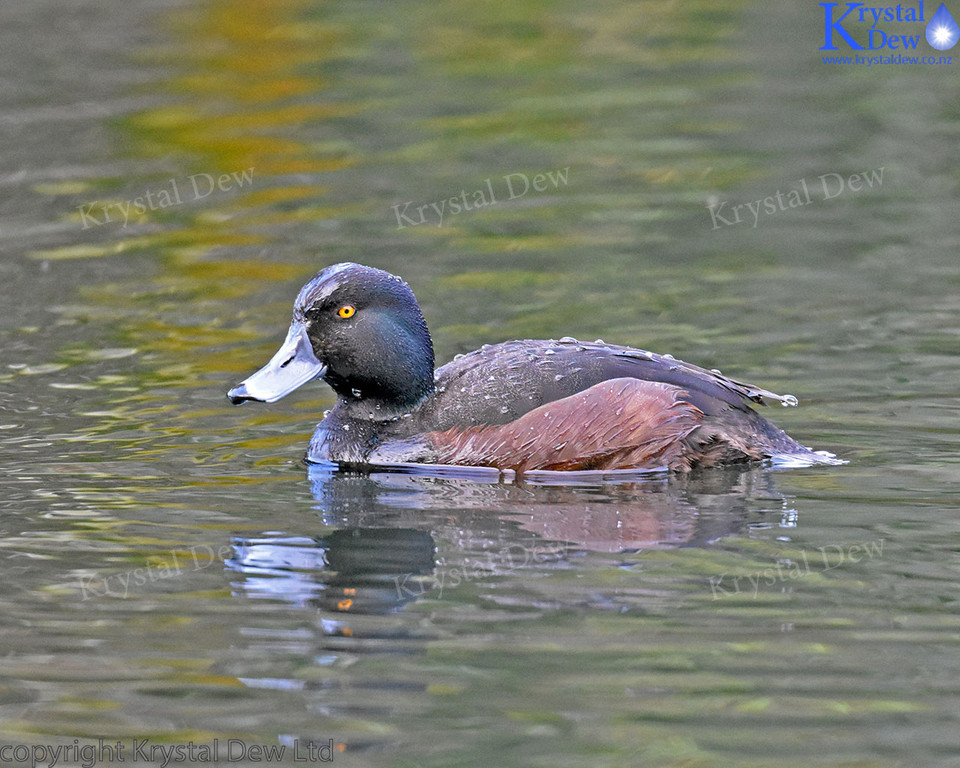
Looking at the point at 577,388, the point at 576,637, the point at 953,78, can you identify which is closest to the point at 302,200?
the point at 577,388

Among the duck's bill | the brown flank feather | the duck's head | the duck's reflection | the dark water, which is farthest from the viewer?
the duck's head

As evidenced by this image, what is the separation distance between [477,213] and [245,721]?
10176 mm

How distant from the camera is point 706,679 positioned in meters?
6.29

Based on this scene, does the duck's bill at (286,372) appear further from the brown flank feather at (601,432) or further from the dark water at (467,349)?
the brown flank feather at (601,432)

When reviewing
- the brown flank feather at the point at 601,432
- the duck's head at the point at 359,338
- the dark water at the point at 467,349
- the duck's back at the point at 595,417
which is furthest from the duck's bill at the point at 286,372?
the brown flank feather at the point at 601,432

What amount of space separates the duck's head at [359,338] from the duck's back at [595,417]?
39 cm

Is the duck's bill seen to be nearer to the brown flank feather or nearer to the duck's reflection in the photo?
the duck's reflection

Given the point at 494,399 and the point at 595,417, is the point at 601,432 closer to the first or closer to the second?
the point at 595,417

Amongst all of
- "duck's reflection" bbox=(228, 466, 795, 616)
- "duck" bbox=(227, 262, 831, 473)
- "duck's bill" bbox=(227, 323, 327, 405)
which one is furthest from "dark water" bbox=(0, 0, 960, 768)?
"duck's bill" bbox=(227, 323, 327, 405)

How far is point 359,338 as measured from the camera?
31.6 ft

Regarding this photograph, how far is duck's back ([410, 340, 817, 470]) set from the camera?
9172 mm

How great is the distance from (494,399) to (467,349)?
2.93 meters

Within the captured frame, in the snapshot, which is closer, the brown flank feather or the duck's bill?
the brown flank feather

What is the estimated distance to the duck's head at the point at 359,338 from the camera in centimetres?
957
